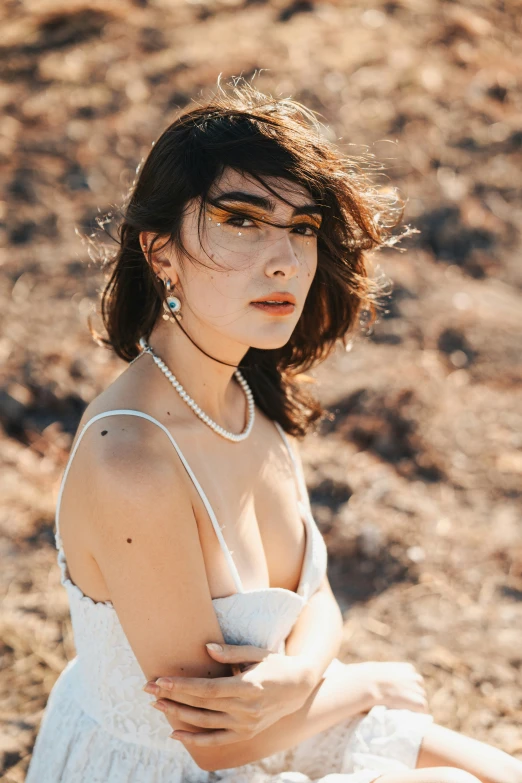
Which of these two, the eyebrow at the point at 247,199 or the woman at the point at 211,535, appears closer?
the woman at the point at 211,535

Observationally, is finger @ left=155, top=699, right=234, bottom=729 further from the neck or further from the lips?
the lips

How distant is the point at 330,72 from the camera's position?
22.2ft

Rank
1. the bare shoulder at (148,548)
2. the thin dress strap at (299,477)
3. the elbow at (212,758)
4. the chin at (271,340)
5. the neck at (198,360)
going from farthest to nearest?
the thin dress strap at (299,477), the neck at (198,360), the chin at (271,340), the elbow at (212,758), the bare shoulder at (148,548)

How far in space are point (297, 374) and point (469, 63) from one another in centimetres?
553

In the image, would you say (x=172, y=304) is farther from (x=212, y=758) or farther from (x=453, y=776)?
(x=453, y=776)

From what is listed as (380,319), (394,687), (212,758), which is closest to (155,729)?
(212,758)

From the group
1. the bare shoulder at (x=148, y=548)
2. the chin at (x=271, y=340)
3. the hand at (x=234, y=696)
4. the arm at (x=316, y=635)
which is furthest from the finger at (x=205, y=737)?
the chin at (x=271, y=340)

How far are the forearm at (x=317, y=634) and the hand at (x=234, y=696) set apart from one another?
0.38 ft

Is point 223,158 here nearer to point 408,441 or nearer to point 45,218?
point 408,441

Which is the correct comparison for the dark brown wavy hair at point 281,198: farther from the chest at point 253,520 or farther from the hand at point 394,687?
the hand at point 394,687

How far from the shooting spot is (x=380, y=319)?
494 centimetres

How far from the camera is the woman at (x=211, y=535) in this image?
1.72 m

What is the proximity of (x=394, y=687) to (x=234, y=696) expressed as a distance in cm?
53

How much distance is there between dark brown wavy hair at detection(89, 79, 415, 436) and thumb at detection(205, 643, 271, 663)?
0.77 m
